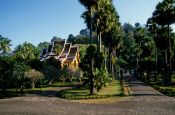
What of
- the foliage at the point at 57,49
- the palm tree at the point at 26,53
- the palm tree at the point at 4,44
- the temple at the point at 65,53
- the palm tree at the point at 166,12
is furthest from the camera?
the temple at the point at 65,53

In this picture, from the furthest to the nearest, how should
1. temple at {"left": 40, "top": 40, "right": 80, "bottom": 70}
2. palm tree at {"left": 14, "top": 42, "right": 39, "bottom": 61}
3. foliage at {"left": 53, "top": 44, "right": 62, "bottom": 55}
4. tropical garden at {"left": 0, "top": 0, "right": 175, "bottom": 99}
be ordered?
temple at {"left": 40, "top": 40, "right": 80, "bottom": 70}
foliage at {"left": 53, "top": 44, "right": 62, "bottom": 55}
palm tree at {"left": 14, "top": 42, "right": 39, "bottom": 61}
tropical garden at {"left": 0, "top": 0, "right": 175, "bottom": 99}

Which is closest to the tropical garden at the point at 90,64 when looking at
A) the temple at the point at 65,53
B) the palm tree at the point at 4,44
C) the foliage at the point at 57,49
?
the palm tree at the point at 4,44

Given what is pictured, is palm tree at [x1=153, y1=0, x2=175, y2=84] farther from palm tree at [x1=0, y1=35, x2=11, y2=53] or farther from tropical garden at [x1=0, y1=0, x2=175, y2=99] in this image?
palm tree at [x1=0, y1=35, x2=11, y2=53]

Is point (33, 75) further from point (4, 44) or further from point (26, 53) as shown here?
point (26, 53)

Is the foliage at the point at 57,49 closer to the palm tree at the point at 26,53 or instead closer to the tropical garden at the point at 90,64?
the tropical garden at the point at 90,64

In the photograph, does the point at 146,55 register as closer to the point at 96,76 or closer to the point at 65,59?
the point at 65,59

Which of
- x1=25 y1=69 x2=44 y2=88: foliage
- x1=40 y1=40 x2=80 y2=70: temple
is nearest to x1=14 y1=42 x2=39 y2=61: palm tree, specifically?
x1=25 y1=69 x2=44 y2=88: foliage

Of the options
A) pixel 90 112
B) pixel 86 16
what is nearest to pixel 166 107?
pixel 90 112

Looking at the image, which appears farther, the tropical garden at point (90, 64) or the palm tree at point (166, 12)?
the palm tree at point (166, 12)

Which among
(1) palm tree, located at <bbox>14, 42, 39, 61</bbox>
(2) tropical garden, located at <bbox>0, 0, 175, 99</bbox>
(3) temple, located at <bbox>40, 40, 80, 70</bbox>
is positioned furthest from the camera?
(3) temple, located at <bbox>40, 40, 80, 70</bbox>

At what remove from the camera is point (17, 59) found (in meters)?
65.6

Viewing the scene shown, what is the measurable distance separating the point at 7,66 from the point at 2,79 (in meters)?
2.54

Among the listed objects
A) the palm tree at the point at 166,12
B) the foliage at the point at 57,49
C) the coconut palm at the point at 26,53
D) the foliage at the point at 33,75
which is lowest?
the foliage at the point at 33,75

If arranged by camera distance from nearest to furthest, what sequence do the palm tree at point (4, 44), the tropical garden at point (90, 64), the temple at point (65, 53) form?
the tropical garden at point (90, 64)
the palm tree at point (4, 44)
the temple at point (65, 53)
